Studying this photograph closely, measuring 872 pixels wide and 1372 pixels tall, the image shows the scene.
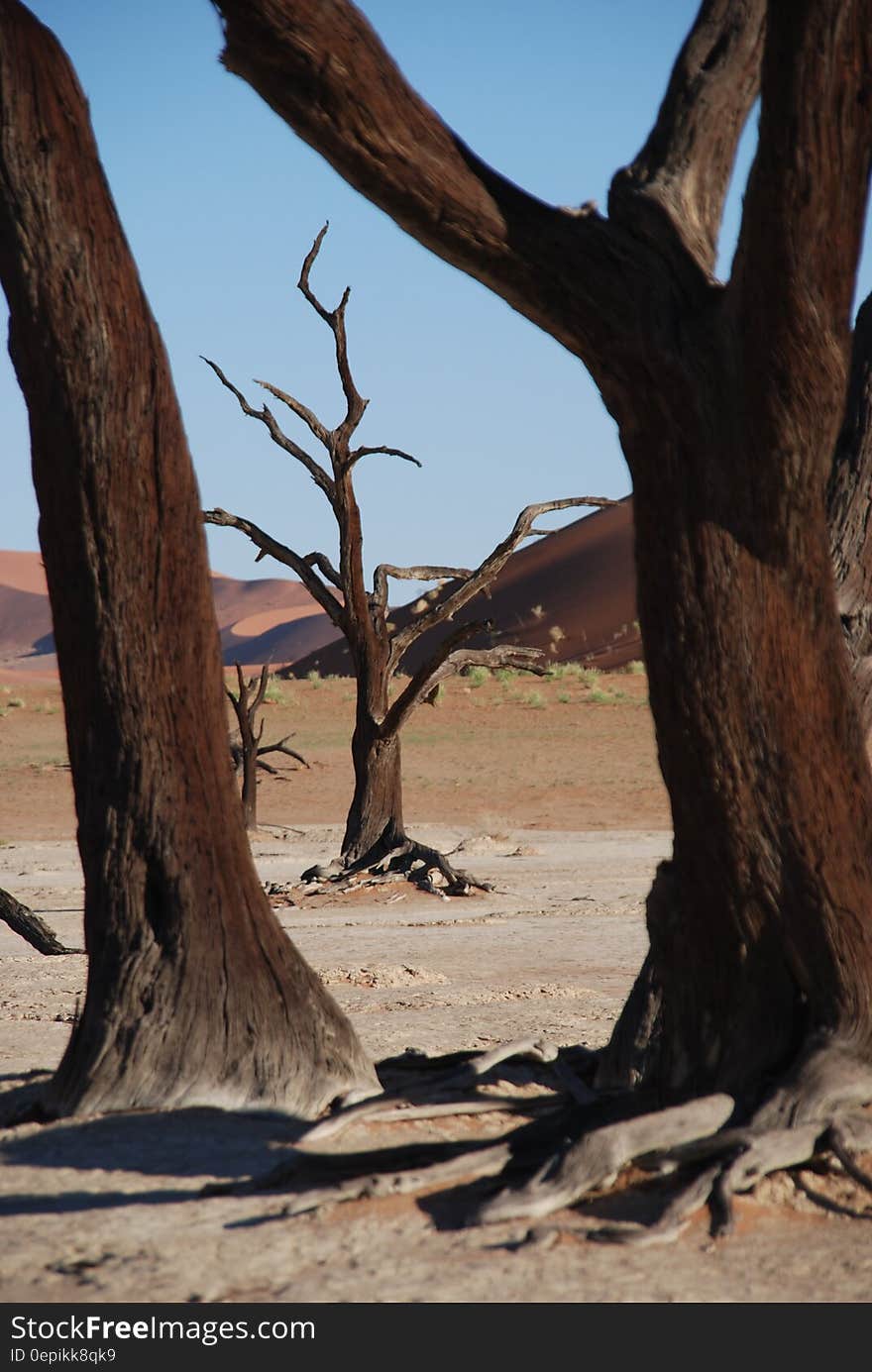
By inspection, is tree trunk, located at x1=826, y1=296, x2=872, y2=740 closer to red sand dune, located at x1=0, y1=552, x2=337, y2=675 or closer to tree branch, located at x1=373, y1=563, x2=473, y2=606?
tree branch, located at x1=373, y1=563, x2=473, y2=606

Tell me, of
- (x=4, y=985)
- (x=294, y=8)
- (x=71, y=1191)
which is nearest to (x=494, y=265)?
(x=294, y=8)

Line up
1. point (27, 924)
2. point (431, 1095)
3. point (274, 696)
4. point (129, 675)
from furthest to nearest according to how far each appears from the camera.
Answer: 1. point (274, 696)
2. point (27, 924)
3. point (431, 1095)
4. point (129, 675)

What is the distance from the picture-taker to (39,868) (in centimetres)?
1630

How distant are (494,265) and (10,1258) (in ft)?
9.84

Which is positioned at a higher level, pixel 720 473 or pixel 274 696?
pixel 720 473

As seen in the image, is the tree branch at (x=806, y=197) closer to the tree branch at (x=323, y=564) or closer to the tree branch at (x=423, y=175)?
the tree branch at (x=423, y=175)

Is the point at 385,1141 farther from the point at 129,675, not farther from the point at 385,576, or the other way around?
the point at 385,576

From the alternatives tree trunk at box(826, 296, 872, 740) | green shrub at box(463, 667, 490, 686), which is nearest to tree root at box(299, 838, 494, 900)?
tree trunk at box(826, 296, 872, 740)

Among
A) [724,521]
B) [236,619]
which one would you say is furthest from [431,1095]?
[236,619]

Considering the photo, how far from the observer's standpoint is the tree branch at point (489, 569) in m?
13.7

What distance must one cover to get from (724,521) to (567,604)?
69266 mm

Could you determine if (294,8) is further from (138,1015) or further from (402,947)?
(402,947)

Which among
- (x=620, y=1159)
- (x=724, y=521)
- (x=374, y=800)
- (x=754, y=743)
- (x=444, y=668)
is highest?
(x=724, y=521)

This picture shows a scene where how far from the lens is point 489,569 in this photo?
545 inches
